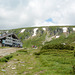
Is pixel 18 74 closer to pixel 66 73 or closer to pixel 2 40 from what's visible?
pixel 66 73

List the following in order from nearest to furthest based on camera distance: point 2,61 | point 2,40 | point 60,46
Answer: point 2,61 < point 60,46 < point 2,40

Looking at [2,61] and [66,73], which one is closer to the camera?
[66,73]

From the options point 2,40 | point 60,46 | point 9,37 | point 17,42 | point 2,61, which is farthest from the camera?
point 17,42

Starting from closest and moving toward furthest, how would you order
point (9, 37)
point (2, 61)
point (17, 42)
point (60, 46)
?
point (2, 61), point (60, 46), point (9, 37), point (17, 42)

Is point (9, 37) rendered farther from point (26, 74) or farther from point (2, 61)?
point (26, 74)

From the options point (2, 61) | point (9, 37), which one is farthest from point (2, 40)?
point (2, 61)

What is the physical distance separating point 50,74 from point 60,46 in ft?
84.4

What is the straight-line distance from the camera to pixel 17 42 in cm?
7788

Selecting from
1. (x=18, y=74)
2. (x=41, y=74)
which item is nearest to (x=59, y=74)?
(x=41, y=74)

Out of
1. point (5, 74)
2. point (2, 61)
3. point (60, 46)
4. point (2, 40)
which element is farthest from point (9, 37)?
point (5, 74)

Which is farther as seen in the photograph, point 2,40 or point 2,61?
point 2,40

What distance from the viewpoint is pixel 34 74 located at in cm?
928

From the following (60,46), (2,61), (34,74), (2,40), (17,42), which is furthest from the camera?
(17,42)

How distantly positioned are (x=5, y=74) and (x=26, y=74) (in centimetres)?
213
